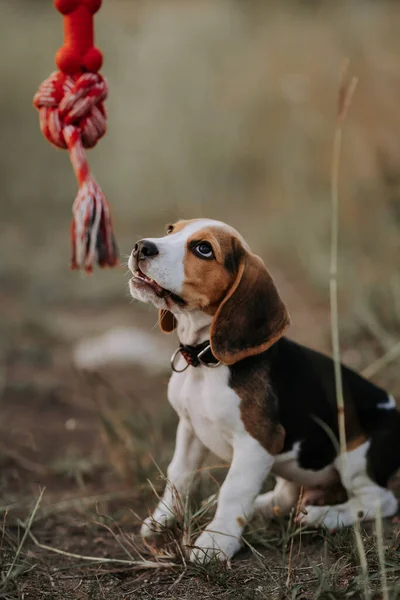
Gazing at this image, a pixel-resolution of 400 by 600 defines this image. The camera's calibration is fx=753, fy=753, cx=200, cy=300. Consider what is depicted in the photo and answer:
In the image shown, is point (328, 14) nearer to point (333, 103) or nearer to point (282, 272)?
point (333, 103)

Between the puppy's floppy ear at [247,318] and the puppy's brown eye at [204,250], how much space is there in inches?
4.8

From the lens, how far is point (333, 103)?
751cm

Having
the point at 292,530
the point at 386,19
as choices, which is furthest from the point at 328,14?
the point at 292,530

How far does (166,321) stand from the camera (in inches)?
105

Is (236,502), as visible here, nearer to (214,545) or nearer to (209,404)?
(214,545)

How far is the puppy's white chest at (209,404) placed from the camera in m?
2.47

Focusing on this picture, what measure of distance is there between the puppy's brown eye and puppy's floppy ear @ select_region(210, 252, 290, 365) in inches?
4.8

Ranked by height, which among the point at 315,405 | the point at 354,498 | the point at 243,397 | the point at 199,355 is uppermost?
the point at 199,355

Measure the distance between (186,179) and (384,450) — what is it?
778 cm

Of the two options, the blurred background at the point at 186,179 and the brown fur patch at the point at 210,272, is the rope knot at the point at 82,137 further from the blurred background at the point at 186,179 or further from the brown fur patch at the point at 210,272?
the blurred background at the point at 186,179

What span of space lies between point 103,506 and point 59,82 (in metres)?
1.72

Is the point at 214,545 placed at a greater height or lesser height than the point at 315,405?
lesser

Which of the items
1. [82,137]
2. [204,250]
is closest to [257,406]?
[204,250]

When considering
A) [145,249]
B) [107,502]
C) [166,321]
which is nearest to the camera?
[145,249]
